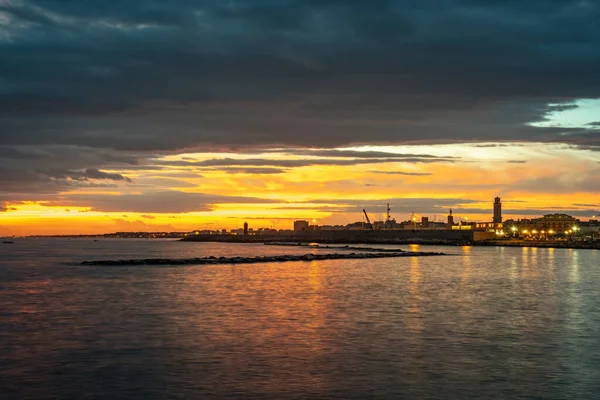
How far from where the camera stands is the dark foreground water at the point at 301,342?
24250mm

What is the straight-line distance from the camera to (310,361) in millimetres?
28531

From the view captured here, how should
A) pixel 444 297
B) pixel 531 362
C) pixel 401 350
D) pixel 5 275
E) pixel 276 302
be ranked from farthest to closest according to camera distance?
1. pixel 5 275
2. pixel 444 297
3. pixel 276 302
4. pixel 401 350
5. pixel 531 362

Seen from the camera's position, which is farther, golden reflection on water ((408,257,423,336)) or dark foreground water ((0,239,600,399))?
golden reflection on water ((408,257,423,336))

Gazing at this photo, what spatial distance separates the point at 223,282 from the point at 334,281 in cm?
1136

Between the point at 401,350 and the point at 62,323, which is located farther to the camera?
the point at 62,323

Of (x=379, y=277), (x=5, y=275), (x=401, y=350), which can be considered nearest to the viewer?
(x=401, y=350)

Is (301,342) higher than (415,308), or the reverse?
(415,308)

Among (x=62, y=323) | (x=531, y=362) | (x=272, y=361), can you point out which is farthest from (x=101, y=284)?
(x=531, y=362)

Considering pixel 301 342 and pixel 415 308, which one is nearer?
pixel 301 342

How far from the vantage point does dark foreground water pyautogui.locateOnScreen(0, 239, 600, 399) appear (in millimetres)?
24250

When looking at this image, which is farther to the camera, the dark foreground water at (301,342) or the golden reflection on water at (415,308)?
the golden reflection on water at (415,308)

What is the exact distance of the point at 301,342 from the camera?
33188 mm

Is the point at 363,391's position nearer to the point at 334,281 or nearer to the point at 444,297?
the point at 444,297

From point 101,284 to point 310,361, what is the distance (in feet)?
144
